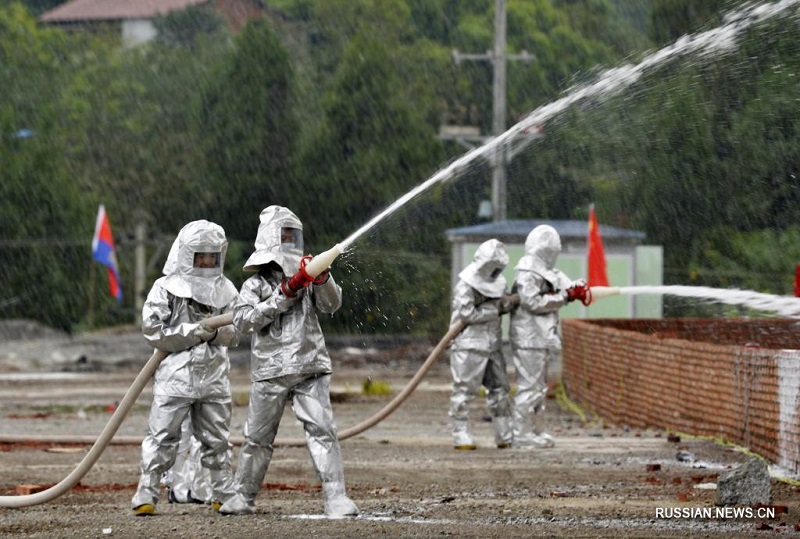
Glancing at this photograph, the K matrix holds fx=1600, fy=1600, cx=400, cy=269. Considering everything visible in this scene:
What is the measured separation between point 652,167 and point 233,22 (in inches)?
1472

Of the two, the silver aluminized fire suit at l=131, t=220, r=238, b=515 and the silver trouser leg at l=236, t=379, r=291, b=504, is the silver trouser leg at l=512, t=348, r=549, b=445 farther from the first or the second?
the silver trouser leg at l=236, t=379, r=291, b=504

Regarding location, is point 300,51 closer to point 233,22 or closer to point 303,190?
point 233,22

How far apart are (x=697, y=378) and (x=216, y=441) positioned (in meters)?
6.41

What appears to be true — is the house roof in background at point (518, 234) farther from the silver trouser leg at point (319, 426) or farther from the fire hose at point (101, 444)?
the silver trouser leg at point (319, 426)

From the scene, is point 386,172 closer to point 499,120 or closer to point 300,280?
point 499,120

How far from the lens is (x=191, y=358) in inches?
416

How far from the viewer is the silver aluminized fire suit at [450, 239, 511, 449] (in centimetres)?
1548

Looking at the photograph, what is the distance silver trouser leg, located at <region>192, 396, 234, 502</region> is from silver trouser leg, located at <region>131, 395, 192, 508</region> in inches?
5.2

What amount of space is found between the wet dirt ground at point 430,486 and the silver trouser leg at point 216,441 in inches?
9.3

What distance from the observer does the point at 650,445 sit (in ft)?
50.4

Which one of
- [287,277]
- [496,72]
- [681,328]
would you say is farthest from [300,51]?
[287,277]

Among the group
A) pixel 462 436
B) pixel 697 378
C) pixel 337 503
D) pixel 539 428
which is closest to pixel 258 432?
pixel 337 503

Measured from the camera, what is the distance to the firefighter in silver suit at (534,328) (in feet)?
51.2

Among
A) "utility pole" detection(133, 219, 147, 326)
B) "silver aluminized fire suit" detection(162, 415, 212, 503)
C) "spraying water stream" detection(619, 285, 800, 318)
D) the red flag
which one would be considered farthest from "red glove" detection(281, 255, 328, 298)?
"utility pole" detection(133, 219, 147, 326)
